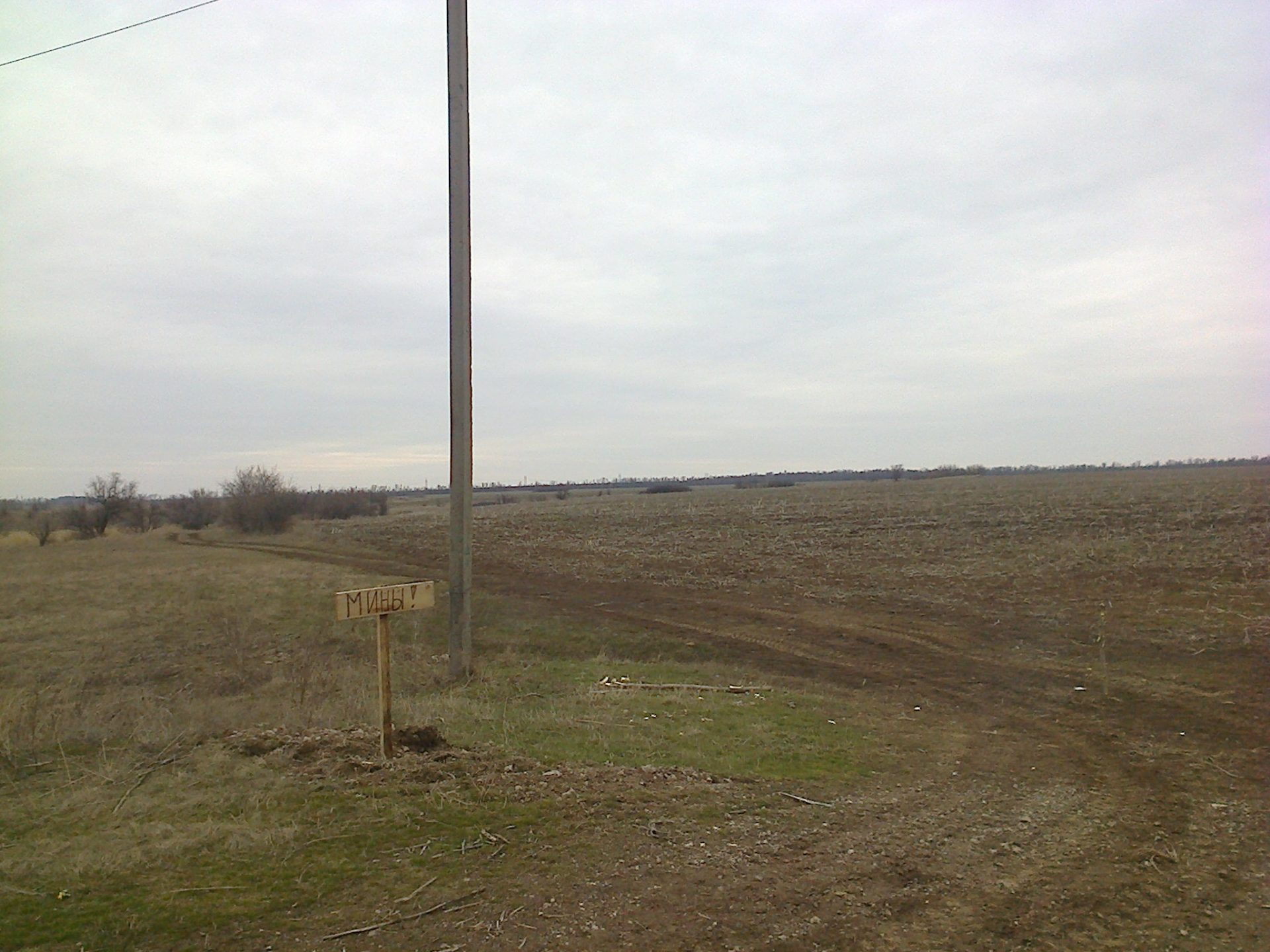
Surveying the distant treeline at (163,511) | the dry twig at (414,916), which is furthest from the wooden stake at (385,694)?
the distant treeline at (163,511)

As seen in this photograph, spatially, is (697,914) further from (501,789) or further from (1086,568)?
(1086,568)

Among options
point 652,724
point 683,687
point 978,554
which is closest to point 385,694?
point 652,724

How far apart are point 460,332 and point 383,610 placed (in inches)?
202

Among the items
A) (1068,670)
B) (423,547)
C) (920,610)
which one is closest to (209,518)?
(423,547)

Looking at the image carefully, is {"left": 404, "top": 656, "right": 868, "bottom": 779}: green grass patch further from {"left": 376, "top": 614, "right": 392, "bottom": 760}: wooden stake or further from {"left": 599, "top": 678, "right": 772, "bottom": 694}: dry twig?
{"left": 376, "top": 614, "right": 392, "bottom": 760}: wooden stake

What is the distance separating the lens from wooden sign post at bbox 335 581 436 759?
6668 millimetres

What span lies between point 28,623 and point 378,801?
2123 cm

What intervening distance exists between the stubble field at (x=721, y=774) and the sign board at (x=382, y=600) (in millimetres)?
1113

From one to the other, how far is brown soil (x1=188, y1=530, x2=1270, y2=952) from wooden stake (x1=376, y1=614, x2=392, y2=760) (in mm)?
927

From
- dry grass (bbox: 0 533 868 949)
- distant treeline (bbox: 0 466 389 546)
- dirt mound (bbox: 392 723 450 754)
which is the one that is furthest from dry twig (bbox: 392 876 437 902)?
distant treeline (bbox: 0 466 389 546)

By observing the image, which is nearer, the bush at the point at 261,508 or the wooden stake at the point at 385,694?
the wooden stake at the point at 385,694

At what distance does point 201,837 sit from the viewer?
17.0ft

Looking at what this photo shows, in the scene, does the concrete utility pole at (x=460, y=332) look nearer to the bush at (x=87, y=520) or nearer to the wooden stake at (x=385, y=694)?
the wooden stake at (x=385, y=694)

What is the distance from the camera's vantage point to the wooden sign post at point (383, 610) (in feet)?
21.9
